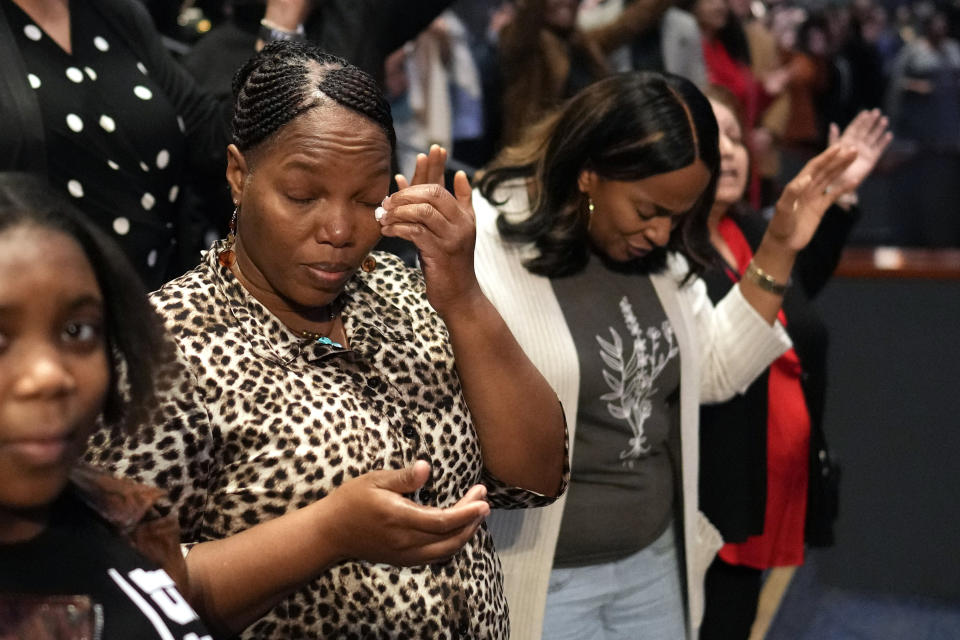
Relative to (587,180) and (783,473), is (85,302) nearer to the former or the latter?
(587,180)

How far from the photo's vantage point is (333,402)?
55.1 inches

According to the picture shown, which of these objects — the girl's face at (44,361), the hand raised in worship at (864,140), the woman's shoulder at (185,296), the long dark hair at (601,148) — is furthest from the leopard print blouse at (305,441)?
the hand raised in worship at (864,140)

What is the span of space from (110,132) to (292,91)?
726 mm

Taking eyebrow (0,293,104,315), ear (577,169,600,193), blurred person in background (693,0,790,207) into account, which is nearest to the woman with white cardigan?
ear (577,169,600,193)

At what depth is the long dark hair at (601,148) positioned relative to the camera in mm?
2174

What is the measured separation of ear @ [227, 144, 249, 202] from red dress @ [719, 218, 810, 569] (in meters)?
1.63

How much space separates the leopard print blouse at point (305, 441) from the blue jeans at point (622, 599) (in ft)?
2.06

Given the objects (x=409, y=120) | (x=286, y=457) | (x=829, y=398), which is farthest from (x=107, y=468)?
(x=409, y=120)

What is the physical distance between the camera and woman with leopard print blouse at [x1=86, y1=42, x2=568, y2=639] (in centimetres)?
128

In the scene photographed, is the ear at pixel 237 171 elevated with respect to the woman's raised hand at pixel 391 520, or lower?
elevated

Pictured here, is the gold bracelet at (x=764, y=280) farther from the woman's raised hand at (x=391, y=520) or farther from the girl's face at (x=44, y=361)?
the girl's face at (x=44, y=361)

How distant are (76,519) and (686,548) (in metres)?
1.56

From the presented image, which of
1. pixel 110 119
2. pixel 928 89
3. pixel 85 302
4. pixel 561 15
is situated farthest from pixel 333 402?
pixel 928 89

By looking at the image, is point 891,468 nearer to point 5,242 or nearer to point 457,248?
point 457,248
